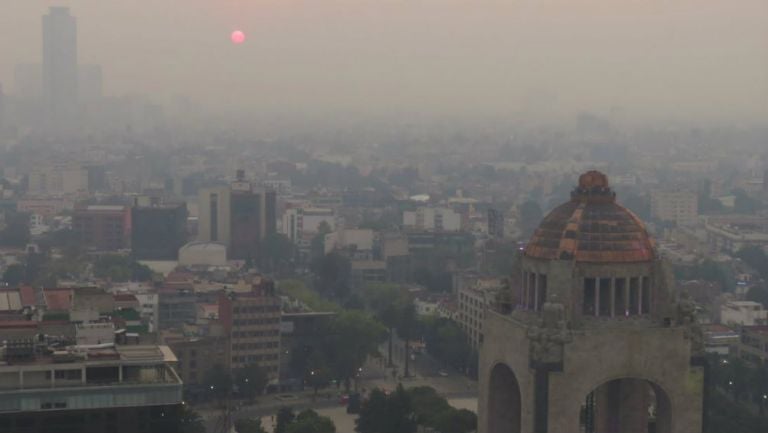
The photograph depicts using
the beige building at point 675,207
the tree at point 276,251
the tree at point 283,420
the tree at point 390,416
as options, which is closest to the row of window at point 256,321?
the tree at point 283,420

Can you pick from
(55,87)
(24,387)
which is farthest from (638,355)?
(55,87)

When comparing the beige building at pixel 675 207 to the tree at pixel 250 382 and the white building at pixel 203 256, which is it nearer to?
the white building at pixel 203 256

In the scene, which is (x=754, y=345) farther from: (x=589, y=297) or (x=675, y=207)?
(x=675, y=207)

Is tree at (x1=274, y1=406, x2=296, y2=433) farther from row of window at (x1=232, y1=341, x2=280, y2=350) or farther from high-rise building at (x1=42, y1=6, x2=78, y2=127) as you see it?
high-rise building at (x1=42, y1=6, x2=78, y2=127)

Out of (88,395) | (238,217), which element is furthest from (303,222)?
(88,395)

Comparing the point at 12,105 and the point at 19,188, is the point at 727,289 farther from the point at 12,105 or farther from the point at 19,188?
the point at 12,105

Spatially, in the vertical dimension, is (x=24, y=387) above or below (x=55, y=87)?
below
